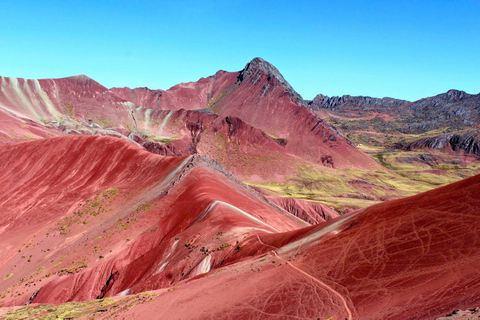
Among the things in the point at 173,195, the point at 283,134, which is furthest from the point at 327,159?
the point at 173,195

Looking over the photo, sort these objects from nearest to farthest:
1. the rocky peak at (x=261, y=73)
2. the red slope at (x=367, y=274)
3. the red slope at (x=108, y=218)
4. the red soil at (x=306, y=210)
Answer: the red slope at (x=367, y=274) → the red slope at (x=108, y=218) → the red soil at (x=306, y=210) → the rocky peak at (x=261, y=73)

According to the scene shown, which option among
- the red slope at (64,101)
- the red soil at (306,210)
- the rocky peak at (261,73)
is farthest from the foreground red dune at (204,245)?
the rocky peak at (261,73)

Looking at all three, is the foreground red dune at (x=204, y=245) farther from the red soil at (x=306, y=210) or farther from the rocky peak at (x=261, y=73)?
the rocky peak at (x=261, y=73)

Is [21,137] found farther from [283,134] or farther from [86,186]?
[283,134]

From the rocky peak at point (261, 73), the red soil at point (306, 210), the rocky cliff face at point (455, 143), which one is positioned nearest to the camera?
the red soil at point (306, 210)

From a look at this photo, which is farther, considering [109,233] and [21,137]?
[21,137]

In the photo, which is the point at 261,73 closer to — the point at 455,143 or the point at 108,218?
the point at 455,143

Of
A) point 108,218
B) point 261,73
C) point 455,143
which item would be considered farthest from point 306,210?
point 455,143
